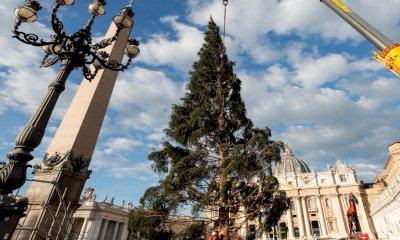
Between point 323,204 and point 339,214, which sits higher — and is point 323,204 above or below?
above

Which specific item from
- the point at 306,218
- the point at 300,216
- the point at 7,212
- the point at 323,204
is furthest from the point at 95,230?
the point at 323,204

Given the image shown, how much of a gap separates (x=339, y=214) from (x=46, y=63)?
61.4 metres

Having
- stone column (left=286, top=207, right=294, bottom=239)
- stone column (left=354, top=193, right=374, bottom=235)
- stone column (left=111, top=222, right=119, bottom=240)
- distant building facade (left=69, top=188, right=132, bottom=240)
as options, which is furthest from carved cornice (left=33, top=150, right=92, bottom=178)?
stone column (left=354, top=193, right=374, bottom=235)

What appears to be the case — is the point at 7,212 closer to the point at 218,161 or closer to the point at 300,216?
the point at 218,161

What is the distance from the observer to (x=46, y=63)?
619 cm

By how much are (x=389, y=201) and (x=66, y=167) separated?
32.0m

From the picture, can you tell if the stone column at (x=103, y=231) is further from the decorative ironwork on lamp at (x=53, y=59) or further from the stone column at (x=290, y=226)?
the stone column at (x=290, y=226)

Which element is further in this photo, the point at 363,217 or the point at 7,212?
the point at 363,217

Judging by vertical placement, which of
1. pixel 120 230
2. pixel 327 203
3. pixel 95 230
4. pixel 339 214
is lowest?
pixel 95 230

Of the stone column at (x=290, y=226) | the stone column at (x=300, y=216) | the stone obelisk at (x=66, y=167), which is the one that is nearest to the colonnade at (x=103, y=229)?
the stone obelisk at (x=66, y=167)

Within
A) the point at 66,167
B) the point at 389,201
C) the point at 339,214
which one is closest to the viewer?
the point at 66,167

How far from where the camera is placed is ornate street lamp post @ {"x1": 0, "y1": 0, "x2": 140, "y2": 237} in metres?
3.77

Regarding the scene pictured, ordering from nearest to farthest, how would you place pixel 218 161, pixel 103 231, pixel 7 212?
pixel 7 212 → pixel 218 161 → pixel 103 231

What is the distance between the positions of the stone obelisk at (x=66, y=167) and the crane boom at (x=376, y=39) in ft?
29.6
